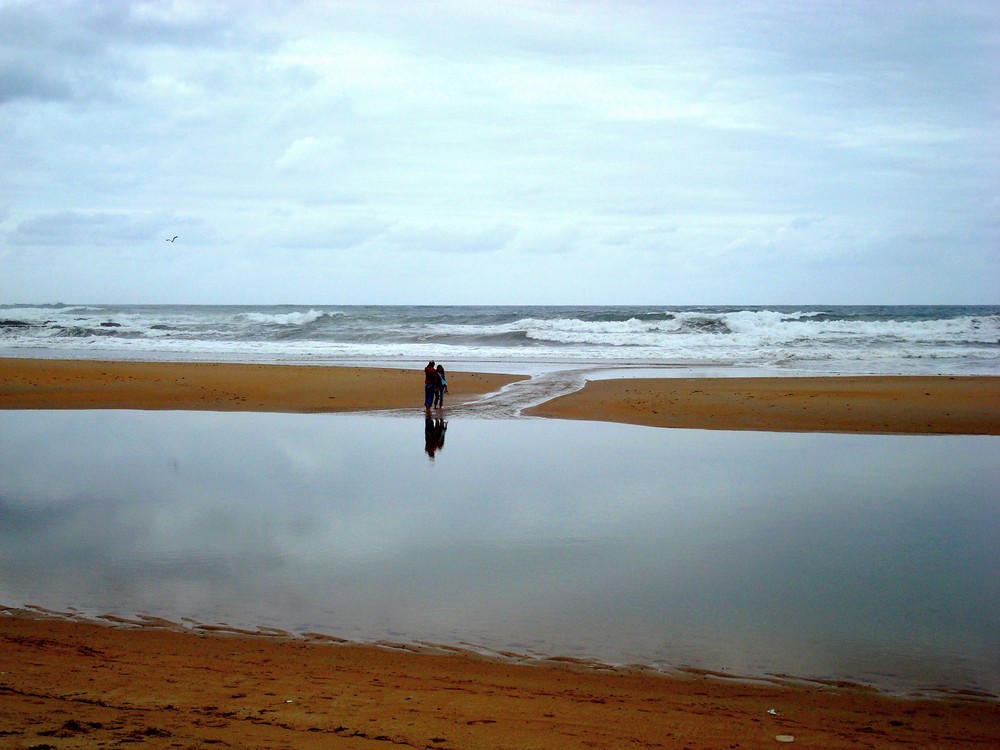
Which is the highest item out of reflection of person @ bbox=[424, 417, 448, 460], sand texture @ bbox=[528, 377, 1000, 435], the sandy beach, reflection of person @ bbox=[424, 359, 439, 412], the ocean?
the ocean

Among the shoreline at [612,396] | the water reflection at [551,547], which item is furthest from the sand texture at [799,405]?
the water reflection at [551,547]

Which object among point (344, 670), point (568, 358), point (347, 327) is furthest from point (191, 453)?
point (347, 327)

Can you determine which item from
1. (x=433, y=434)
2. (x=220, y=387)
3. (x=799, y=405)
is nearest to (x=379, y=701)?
(x=433, y=434)

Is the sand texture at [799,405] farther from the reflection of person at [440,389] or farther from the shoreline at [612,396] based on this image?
the reflection of person at [440,389]

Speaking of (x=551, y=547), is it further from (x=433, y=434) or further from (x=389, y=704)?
(x=433, y=434)

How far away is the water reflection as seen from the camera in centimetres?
607

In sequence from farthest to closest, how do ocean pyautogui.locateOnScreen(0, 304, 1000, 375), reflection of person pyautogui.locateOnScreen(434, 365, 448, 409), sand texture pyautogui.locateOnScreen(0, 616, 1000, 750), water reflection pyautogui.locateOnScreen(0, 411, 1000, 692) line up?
ocean pyautogui.locateOnScreen(0, 304, 1000, 375)
reflection of person pyautogui.locateOnScreen(434, 365, 448, 409)
water reflection pyautogui.locateOnScreen(0, 411, 1000, 692)
sand texture pyautogui.locateOnScreen(0, 616, 1000, 750)

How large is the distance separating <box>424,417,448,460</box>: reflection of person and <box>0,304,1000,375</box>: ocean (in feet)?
47.7

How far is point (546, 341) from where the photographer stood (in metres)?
50.5

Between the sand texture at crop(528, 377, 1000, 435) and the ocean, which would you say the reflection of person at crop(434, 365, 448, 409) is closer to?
the sand texture at crop(528, 377, 1000, 435)

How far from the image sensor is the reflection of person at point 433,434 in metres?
14.1

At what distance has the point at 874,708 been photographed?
4945 millimetres

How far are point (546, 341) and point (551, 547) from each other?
4254 centimetres

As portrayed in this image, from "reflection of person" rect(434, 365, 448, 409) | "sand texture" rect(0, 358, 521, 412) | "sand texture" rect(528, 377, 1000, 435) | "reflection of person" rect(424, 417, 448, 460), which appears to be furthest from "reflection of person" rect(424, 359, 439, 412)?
"sand texture" rect(528, 377, 1000, 435)
